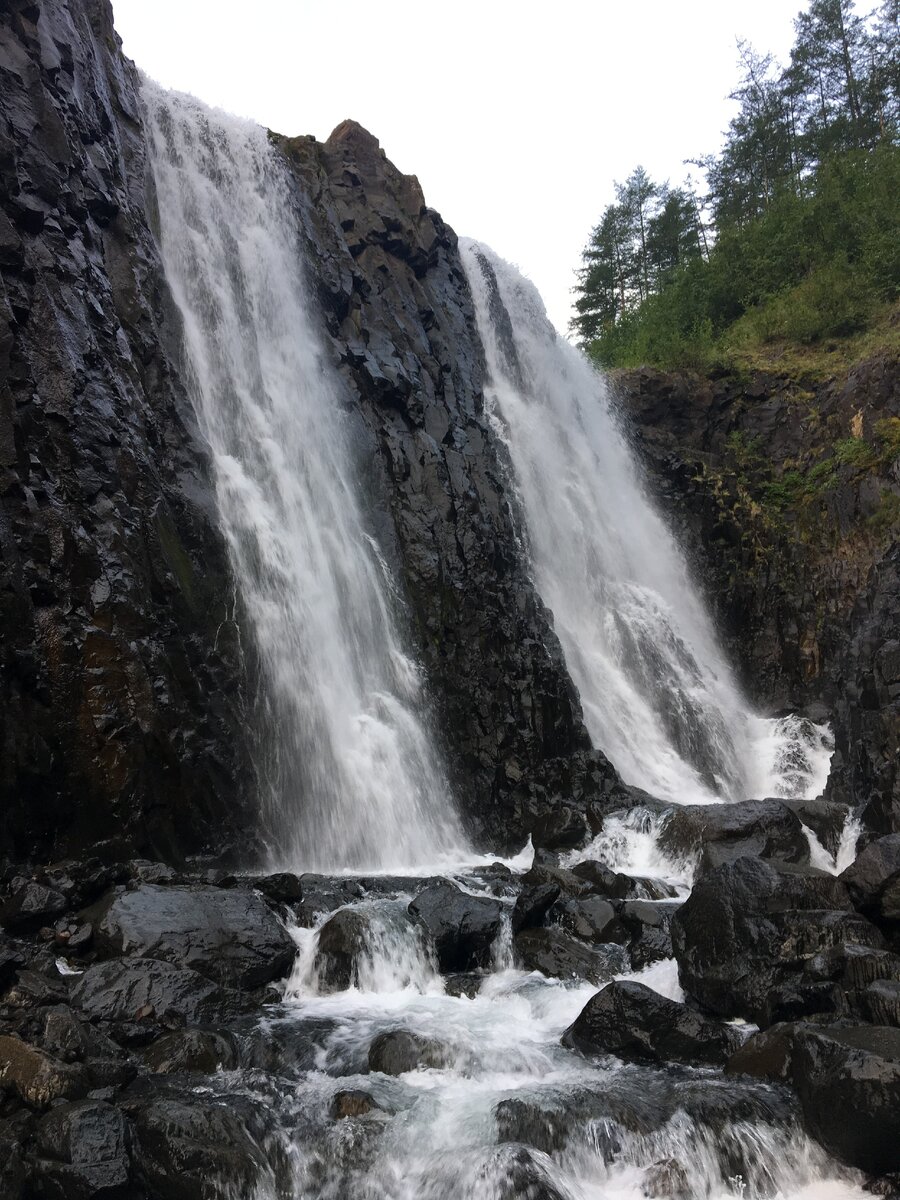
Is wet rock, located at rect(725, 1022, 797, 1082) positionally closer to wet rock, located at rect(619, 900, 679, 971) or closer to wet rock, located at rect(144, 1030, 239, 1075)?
→ wet rock, located at rect(619, 900, 679, 971)

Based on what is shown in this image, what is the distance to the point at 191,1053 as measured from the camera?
6.61m

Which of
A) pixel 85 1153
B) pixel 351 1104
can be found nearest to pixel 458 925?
pixel 351 1104

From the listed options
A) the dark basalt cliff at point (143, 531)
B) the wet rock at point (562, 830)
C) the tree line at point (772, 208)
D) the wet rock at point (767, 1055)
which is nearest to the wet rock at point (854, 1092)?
the wet rock at point (767, 1055)

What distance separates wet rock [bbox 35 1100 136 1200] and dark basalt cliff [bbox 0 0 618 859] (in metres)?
4.46

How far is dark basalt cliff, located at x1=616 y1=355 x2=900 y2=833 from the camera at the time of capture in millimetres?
22078

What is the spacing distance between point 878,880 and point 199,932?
673 centimetres

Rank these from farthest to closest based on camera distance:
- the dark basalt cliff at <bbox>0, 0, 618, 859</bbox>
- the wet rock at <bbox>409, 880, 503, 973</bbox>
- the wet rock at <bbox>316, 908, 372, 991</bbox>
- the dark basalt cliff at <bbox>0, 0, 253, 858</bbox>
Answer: the dark basalt cliff at <bbox>0, 0, 618, 859</bbox>
the dark basalt cliff at <bbox>0, 0, 253, 858</bbox>
the wet rock at <bbox>409, 880, 503, 973</bbox>
the wet rock at <bbox>316, 908, 372, 991</bbox>

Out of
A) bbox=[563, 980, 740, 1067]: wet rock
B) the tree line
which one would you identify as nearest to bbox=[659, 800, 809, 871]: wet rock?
bbox=[563, 980, 740, 1067]: wet rock

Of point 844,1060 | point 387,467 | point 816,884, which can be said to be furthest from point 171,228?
point 844,1060

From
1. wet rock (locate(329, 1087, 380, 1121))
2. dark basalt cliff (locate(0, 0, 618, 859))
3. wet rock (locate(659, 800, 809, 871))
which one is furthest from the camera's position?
wet rock (locate(659, 800, 809, 871))

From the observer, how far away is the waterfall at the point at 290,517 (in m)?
13.8


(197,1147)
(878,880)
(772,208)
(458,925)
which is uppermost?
(772,208)

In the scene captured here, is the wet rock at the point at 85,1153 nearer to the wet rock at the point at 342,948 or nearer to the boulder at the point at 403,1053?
the boulder at the point at 403,1053

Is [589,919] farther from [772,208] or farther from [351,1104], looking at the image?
[772,208]
